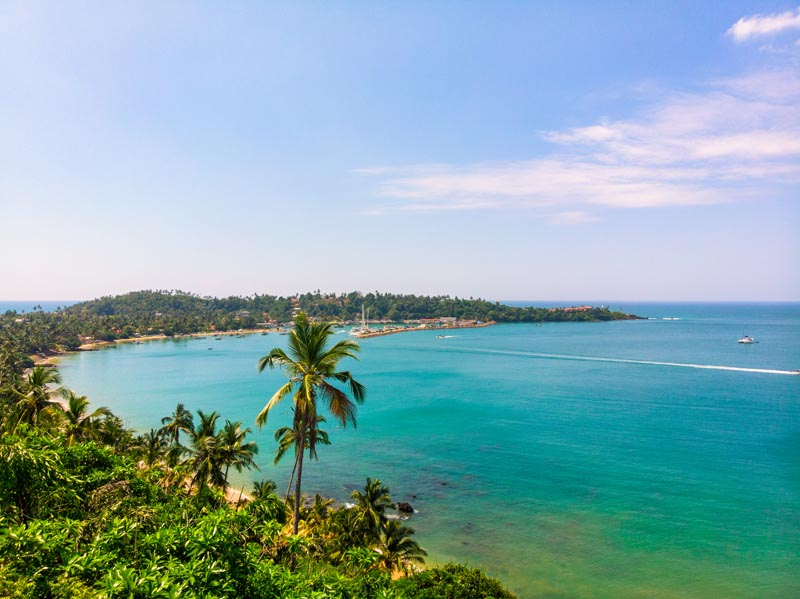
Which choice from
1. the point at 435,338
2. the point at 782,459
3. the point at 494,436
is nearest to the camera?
the point at 782,459

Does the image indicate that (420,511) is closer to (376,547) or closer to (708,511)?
(376,547)

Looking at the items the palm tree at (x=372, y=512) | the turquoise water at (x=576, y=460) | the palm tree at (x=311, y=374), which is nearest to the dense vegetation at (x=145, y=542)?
the palm tree at (x=311, y=374)

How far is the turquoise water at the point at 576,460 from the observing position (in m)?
26.4

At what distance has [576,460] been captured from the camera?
42.5 metres

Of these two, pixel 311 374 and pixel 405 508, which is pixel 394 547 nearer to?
pixel 311 374

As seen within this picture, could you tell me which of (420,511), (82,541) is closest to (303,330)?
(82,541)

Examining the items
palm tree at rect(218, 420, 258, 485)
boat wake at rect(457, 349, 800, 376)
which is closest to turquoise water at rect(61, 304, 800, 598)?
boat wake at rect(457, 349, 800, 376)

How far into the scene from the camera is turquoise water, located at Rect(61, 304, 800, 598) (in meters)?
26.4

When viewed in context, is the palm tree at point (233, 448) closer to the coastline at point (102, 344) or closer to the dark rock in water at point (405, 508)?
the dark rock in water at point (405, 508)

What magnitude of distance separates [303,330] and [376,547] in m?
11.8

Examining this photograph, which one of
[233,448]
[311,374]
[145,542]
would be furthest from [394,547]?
[145,542]

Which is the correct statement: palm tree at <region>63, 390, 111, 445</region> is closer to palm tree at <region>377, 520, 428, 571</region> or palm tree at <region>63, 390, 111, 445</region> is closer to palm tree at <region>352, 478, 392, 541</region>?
palm tree at <region>352, 478, 392, 541</region>

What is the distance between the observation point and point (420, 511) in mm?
32312

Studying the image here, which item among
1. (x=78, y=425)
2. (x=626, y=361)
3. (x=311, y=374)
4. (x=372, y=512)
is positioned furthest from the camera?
(x=626, y=361)
